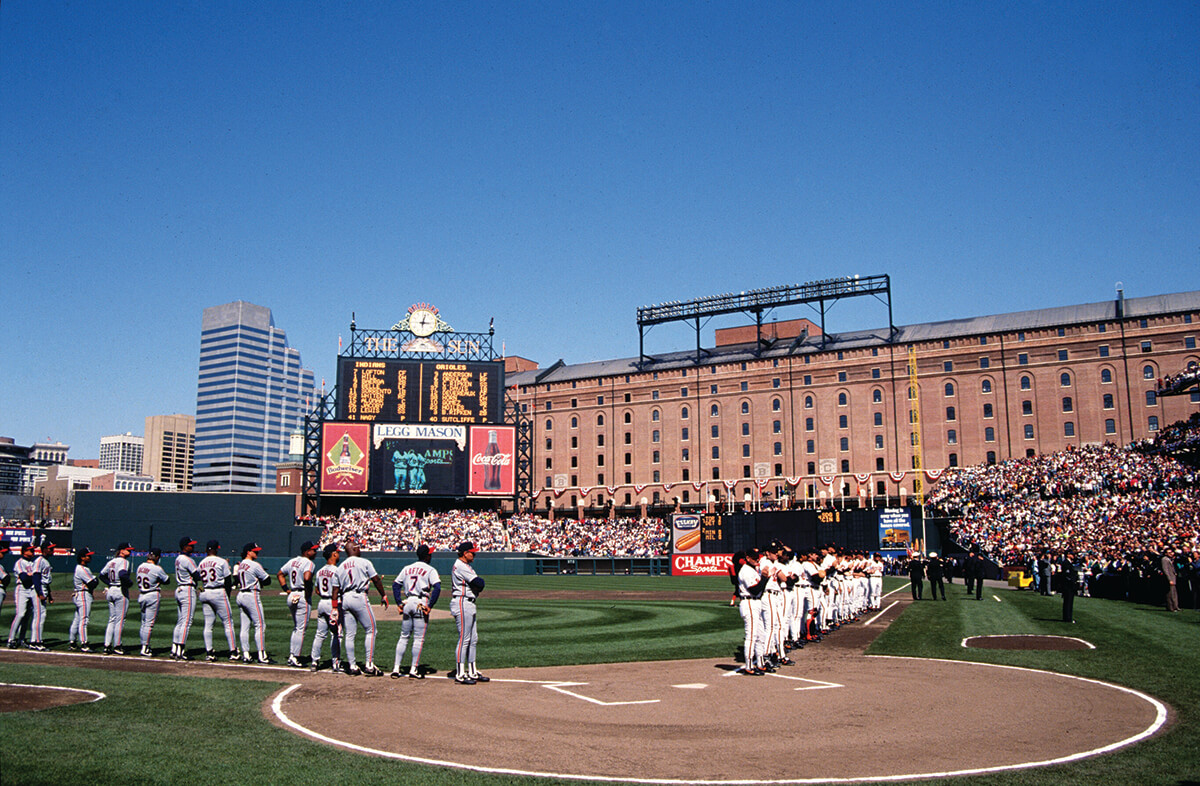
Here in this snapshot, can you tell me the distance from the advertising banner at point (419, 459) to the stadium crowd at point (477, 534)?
2244 mm

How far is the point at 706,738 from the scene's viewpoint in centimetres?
948

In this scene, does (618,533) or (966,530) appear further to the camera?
(618,533)

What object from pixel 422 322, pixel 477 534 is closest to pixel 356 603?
pixel 477 534

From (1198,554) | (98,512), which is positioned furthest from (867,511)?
(98,512)

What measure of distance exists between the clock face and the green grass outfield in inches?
1815

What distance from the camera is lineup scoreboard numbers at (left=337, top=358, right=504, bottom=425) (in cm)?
6862

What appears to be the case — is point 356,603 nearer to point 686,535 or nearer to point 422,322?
point 686,535

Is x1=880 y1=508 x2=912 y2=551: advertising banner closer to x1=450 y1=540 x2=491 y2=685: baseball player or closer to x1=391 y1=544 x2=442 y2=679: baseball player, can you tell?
x1=450 y1=540 x2=491 y2=685: baseball player

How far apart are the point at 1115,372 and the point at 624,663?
6999 centimetres

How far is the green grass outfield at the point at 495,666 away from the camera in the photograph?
25.7 feet

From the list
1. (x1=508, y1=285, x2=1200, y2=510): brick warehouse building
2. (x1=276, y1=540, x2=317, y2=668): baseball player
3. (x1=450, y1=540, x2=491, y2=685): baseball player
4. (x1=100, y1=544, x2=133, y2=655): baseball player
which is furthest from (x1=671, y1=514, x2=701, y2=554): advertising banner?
(x1=450, y1=540, x2=491, y2=685): baseball player

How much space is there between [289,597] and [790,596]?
356 inches

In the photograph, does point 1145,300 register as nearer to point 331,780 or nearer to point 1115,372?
point 1115,372

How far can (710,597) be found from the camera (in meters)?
32.2
